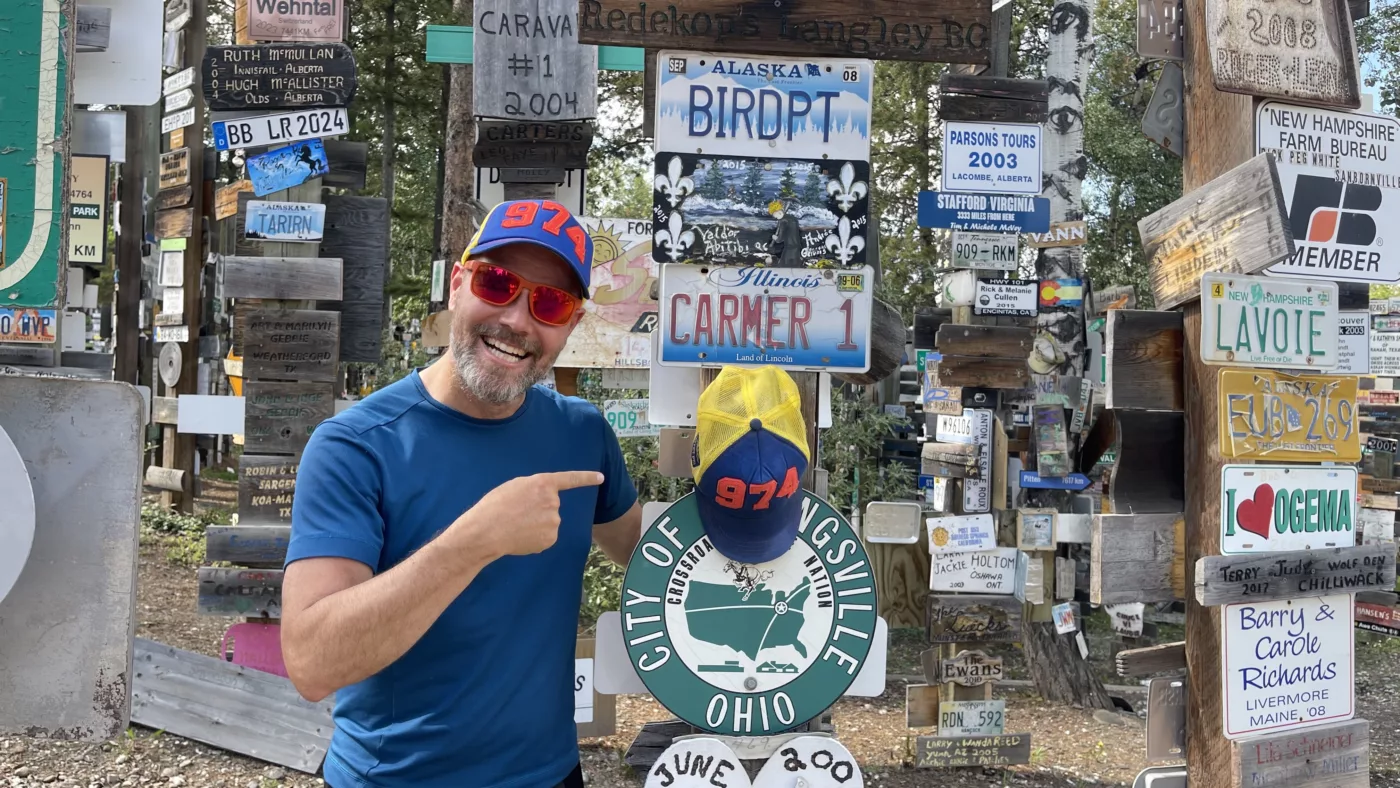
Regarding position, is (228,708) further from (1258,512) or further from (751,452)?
(1258,512)

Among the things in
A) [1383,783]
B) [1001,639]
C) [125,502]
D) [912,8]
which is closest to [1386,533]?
[1383,783]

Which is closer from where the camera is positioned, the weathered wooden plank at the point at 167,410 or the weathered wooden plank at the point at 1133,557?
the weathered wooden plank at the point at 1133,557

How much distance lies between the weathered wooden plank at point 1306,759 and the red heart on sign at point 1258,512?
0.62 meters

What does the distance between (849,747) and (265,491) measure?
11.1 feet

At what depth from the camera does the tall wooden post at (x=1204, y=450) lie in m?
3.49

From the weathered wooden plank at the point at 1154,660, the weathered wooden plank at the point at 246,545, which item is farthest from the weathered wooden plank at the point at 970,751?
the weathered wooden plank at the point at 246,545

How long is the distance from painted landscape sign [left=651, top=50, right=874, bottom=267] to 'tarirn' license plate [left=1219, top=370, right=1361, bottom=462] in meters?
1.30

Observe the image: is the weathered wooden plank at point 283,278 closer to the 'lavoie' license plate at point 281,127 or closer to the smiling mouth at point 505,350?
the 'lavoie' license plate at point 281,127

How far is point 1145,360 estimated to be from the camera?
3.59 m

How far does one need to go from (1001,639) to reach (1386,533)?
5.74 m

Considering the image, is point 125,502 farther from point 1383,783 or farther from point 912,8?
point 1383,783

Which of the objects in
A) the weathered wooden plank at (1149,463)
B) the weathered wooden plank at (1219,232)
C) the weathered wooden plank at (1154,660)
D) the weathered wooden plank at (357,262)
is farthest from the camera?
the weathered wooden plank at (357,262)

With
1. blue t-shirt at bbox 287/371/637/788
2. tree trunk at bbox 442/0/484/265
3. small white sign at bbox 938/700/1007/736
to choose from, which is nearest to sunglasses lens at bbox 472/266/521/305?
blue t-shirt at bbox 287/371/637/788

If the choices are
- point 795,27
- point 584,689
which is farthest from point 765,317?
point 584,689
